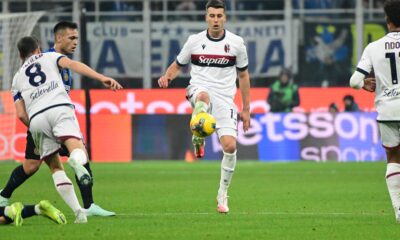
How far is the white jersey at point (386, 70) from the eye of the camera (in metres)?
12.5

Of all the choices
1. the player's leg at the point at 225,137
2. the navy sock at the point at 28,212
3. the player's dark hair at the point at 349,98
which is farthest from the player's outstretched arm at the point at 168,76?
the player's dark hair at the point at 349,98

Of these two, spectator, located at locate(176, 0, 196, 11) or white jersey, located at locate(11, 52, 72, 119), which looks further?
spectator, located at locate(176, 0, 196, 11)

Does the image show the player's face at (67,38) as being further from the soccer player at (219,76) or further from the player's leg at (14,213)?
the player's leg at (14,213)

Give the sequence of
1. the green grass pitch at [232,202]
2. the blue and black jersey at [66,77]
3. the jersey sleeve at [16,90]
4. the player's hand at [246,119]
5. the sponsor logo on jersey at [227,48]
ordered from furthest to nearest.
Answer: the player's hand at [246,119], the sponsor logo on jersey at [227,48], the blue and black jersey at [66,77], the jersey sleeve at [16,90], the green grass pitch at [232,202]

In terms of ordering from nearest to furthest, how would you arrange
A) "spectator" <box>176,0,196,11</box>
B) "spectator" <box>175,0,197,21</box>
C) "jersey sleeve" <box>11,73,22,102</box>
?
"jersey sleeve" <box>11,73,22,102</box>
"spectator" <box>175,0,197,21</box>
"spectator" <box>176,0,196,11</box>

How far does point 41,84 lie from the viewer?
491 inches

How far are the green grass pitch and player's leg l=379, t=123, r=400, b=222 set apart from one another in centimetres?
31

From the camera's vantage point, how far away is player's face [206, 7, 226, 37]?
47.2 ft

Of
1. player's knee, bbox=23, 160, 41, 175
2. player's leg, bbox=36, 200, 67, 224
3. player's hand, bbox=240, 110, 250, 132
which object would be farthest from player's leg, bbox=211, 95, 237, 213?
player's leg, bbox=36, 200, 67, 224

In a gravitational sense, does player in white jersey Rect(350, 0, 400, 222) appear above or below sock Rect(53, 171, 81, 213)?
above

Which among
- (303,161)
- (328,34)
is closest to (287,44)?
(328,34)

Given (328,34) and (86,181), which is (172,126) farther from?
(86,181)

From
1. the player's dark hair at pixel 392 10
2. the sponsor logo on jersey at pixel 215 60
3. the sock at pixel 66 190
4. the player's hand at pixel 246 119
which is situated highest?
the player's dark hair at pixel 392 10

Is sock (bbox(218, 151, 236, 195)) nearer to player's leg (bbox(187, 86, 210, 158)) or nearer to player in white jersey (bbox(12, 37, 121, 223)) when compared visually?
player's leg (bbox(187, 86, 210, 158))
